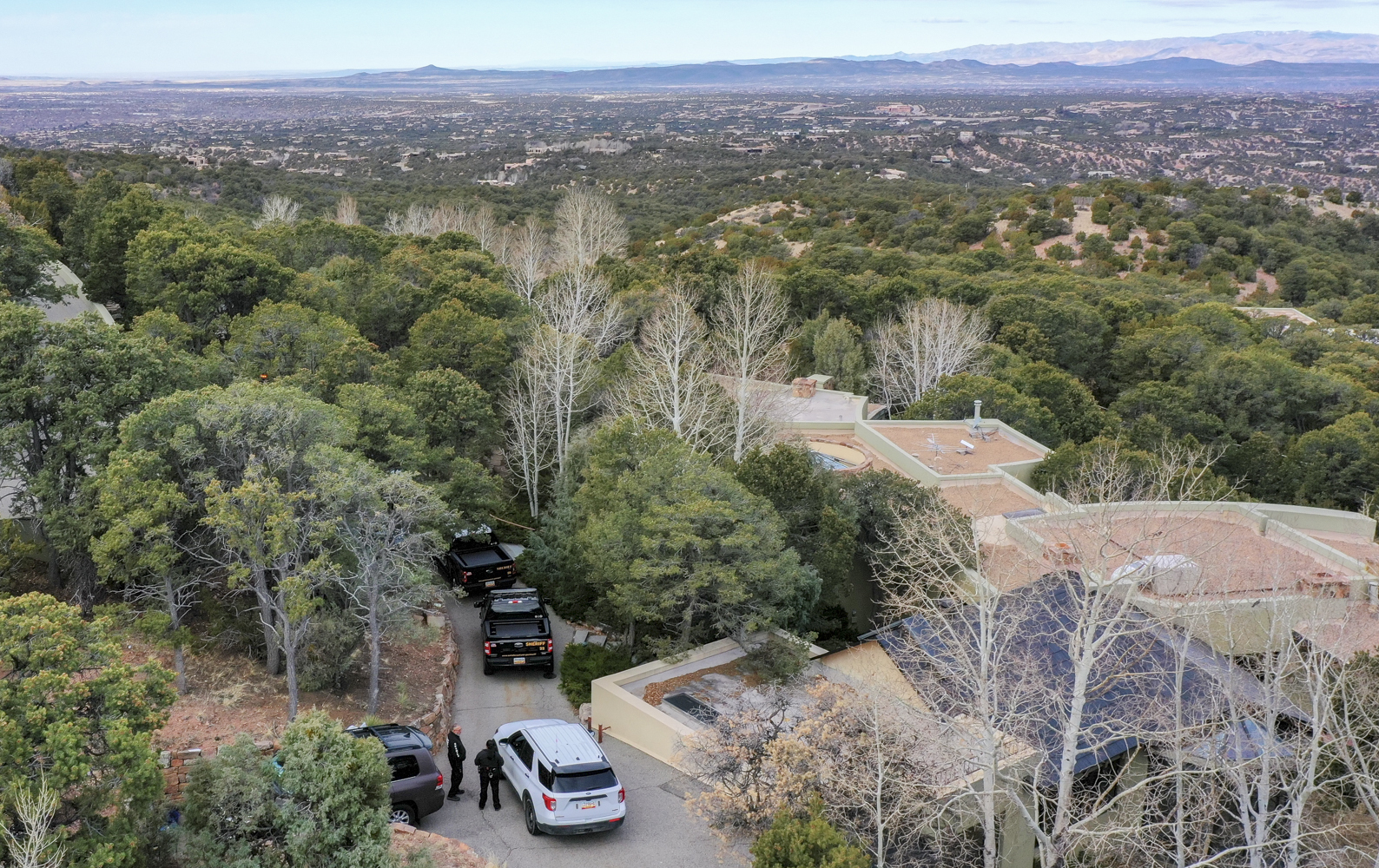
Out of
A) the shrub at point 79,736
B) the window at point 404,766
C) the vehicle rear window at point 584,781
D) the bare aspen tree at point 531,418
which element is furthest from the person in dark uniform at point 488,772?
the bare aspen tree at point 531,418

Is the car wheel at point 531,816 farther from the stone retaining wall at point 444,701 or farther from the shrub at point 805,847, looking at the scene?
the shrub at point 805,847

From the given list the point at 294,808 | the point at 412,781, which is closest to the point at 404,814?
the point at 412,781

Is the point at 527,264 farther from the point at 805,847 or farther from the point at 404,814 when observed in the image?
the point at 805,847

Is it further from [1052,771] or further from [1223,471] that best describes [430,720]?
[1223,471]

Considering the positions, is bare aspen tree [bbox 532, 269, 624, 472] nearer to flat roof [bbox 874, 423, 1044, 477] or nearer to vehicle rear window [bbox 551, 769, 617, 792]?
flat roof [bbox 874, 423, 1044, 477]

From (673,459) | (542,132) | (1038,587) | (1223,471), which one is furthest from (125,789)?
(542,132)

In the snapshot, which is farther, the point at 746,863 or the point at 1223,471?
the point at 1223,471

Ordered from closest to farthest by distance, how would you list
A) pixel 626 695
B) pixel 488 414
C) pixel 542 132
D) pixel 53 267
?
pixel 626 695, pixel 488 414, pixel 53 267, pixel 542 132
